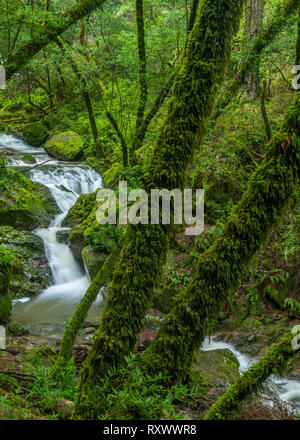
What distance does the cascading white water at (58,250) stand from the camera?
8.49m

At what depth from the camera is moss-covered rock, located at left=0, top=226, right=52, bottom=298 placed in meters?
9.24

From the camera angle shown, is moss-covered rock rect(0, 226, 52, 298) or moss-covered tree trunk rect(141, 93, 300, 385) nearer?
moss-covered tree trunk rect(141, 93, 300, 385)

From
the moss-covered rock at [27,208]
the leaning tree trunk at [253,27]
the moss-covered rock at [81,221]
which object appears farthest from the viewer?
the moss-covered rock at [27,208]

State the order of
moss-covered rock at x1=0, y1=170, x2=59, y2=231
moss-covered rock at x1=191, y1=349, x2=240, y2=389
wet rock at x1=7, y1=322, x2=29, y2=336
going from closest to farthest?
moss-covered rock at x1=191, y1=349, x2=240, y2=389, wet rock at x1=7, y1=322, x2=29, y2=336, moss-covered rock at x1=0, y1=170, x2=59, y2=231

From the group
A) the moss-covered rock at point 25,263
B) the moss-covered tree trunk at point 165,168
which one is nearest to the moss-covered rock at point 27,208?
the moss-covered rock at point 25,263

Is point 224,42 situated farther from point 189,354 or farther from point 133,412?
point 133,412

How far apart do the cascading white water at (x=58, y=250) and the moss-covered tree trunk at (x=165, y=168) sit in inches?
237

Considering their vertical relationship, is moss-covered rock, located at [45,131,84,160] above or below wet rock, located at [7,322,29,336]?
above

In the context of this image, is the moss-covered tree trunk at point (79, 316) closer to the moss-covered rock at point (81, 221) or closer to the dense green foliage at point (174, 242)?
the dense green foliage at point (174, 242)

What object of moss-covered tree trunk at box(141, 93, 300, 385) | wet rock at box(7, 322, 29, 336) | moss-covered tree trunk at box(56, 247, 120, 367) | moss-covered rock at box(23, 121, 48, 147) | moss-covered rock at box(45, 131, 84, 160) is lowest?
wet rock at box(7, 322, 29, 336)

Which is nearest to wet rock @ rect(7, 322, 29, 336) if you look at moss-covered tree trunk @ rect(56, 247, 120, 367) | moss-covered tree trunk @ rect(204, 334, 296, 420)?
moss-covered tree trunk @ rect(56, 247, 120, 367)

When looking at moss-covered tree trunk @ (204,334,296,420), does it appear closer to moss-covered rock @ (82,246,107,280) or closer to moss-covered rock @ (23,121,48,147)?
moss-covered rock @ (82,246,107,280)

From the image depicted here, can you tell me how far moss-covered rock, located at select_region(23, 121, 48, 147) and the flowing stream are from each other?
1.08 metres

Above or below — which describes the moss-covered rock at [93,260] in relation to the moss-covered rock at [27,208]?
below
